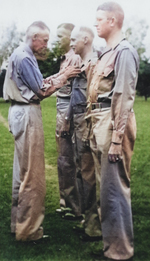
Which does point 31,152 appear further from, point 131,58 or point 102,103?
point 131,58

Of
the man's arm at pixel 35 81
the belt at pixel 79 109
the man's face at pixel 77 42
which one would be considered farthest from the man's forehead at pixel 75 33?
the belt at pixel 79 109

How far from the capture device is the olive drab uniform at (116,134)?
4266 mm

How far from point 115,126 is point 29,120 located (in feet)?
3.38

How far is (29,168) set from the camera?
5.04m

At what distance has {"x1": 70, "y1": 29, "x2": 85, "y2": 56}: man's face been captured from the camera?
5214mm

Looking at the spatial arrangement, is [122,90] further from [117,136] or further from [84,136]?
[84,136]

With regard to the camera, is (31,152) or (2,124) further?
(2,124)

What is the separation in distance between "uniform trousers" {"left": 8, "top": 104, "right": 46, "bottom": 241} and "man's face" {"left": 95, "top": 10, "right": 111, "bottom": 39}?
102cm

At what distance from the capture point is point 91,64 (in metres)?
4.89

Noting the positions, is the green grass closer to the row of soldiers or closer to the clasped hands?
the row of soldiers

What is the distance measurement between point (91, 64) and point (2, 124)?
1943mm

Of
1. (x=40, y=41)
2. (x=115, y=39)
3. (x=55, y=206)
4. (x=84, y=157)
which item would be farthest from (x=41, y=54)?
(x=55, y=206)

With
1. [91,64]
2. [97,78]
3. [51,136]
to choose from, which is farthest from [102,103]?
[51,136]

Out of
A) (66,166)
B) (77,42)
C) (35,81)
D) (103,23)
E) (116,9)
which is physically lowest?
(66,166)
